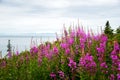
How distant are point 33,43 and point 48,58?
1143 millimetres

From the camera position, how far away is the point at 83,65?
27.7ft

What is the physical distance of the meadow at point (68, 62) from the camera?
28.6 ft

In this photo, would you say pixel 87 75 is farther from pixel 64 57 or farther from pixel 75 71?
pixel 64 57

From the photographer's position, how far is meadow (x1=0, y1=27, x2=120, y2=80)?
8.71 metres

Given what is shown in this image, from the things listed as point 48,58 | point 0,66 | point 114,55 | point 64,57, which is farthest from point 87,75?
point 0,66

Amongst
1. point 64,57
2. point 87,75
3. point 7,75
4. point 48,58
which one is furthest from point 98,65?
point 7,75

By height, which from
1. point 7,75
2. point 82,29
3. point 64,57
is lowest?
point 7,75

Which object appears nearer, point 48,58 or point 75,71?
point 75,71

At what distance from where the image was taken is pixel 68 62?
10.3m

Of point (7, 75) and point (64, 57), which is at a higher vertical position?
point (64, 57)

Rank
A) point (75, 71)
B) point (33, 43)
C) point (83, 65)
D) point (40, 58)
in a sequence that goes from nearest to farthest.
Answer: point (83, 65) → point (75, 71) → point (40, 58) → point (33, 43)

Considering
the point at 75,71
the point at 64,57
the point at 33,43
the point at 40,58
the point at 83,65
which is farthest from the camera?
the point at 33,43

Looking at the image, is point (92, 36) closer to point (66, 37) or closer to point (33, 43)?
point (66, 37)

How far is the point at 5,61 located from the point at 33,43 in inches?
48.5
